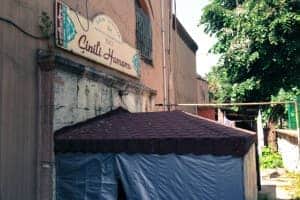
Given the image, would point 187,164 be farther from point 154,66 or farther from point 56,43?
point 154,66

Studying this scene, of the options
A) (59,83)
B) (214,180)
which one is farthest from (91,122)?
(214,180)

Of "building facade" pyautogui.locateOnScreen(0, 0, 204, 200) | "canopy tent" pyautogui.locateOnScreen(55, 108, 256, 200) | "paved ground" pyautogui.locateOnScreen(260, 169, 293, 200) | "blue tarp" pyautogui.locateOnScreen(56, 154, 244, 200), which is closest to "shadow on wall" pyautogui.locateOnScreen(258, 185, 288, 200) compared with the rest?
"paved ground" pyautogui.locateOnScreen(260, 169, 293, 200)

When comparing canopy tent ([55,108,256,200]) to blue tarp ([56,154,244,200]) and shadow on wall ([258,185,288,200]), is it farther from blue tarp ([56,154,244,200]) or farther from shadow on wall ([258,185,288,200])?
shadow on wall ([258,185,288,200])

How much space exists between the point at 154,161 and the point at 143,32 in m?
7.41

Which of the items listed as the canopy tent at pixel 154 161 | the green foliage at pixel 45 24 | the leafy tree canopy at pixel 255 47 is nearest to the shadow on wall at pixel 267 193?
the canopy tent at pixel 154 161

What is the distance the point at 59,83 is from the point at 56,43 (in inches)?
28.3

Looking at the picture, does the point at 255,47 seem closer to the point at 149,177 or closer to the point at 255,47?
the point at 255,47

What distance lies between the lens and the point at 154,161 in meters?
6.50

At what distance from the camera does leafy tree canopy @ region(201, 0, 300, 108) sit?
18.2 meters

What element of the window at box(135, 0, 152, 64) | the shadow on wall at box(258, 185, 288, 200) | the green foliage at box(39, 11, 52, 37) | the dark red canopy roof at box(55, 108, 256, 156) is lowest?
the shadow on wall at box(258, 185, 288, 200)

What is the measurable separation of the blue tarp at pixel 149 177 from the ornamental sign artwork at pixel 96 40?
2217 mm

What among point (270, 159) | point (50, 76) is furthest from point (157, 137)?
point (270, 159)

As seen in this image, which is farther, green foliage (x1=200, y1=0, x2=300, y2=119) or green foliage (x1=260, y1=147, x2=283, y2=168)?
green foliage (x1=260, y1=147, x2=283, y2=168)

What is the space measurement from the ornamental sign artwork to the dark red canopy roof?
1.55 metres
